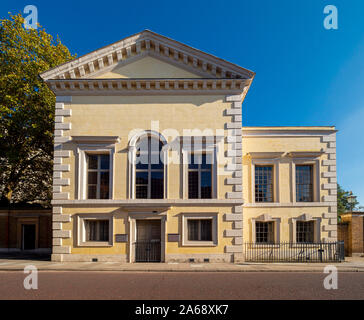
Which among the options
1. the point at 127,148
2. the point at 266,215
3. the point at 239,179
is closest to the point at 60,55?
the point at 127,148

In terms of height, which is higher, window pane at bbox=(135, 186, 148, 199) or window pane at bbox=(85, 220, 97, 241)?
window pane at bbox=(135, 186, 148, 199)

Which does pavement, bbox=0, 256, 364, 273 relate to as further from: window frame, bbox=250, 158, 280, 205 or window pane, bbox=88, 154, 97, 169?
window pane, bbox=88, 154, 97, 169

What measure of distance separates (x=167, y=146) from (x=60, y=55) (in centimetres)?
1587

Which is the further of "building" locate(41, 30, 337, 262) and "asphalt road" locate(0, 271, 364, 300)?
"building" locate(41, 30, 337, 262)

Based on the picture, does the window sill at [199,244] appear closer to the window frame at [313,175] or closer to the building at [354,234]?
the window frame at [313,175]

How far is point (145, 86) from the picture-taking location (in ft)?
61.3

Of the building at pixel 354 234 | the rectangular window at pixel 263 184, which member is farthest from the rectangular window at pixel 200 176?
the building at pixel 354 234

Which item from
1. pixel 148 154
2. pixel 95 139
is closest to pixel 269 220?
pixel 148 154

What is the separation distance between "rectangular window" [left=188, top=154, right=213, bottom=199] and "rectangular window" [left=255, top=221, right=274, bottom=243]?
4261 mm

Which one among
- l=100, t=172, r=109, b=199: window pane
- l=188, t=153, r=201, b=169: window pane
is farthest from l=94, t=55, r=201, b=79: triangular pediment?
l=100, t=172, r=109, b=199: window pane

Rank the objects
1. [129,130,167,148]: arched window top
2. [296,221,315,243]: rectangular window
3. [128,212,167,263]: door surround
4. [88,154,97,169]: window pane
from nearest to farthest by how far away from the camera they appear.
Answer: [128,212,167,263]: door surround → [129,130,167,148]: arched window top → [88,154,97,169]: window pane → [296,221,315,243]: rectangular window

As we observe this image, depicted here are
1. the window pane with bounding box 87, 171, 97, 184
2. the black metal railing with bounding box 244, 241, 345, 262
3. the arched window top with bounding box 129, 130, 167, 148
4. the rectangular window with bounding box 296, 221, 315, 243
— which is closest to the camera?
the arched window top with bounding box 129, 130, 167, 148

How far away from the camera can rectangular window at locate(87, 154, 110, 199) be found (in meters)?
18.6

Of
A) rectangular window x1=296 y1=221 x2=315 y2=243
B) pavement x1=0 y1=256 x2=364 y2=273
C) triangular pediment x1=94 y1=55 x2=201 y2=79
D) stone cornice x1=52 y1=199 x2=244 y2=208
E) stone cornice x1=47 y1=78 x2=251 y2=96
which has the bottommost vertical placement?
pavement x1=0 y1=256 x2=364 y2=273
